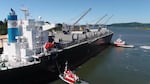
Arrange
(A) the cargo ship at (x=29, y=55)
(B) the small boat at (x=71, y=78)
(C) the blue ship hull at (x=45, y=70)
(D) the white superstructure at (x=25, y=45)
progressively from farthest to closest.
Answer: (B) the small boat at (x=71, y=78) → (D) the white superstructure at (x=25, y=45) → (A) the cargo ship at (x=29, y=55) → (C) the blue ship hull at (x=45, y=70)

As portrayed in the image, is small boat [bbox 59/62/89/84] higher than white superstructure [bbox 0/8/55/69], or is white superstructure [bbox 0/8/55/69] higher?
white superstructure [bbox 0/8/55/69]

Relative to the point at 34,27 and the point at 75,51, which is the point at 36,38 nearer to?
the point at 34,27

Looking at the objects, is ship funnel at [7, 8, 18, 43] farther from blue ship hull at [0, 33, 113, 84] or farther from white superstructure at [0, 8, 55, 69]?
blue ship hull at [0, 33, 113, 84]

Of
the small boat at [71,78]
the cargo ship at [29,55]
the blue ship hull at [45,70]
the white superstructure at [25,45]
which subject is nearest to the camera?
the blue ship hull at [45,70]

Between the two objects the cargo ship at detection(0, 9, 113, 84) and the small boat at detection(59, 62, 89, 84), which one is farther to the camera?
the small boat at detection(59, 62, 89, 84)

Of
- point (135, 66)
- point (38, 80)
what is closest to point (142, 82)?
point (135, 66)

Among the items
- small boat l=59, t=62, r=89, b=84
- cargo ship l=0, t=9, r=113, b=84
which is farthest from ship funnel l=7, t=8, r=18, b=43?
small boat l=59, t=62, r=89, b=84

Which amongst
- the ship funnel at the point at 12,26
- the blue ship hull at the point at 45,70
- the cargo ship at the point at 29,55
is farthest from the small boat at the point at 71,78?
the ship funnel at the point at 12,26

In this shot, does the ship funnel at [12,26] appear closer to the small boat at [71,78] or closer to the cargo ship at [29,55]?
the cargo ship at [29,55]

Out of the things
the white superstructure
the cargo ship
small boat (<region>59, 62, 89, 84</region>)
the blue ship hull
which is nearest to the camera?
the blue ship hull

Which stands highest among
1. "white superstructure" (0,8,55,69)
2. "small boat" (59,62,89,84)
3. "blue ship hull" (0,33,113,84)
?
"white superstructure" (0,8,55,69)

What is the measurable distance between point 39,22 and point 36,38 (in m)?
2.49

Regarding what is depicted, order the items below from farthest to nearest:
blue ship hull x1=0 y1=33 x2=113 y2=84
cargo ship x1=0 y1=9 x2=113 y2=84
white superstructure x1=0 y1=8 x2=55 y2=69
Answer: white superstructure x1=0 y1=8 x2=55 y2=69 → cargo ship x1=0 y1=9 x2=113 y2=84 → blue ship hull x1=0 y1=33 x2=113 y2=84

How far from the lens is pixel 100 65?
29.1m
